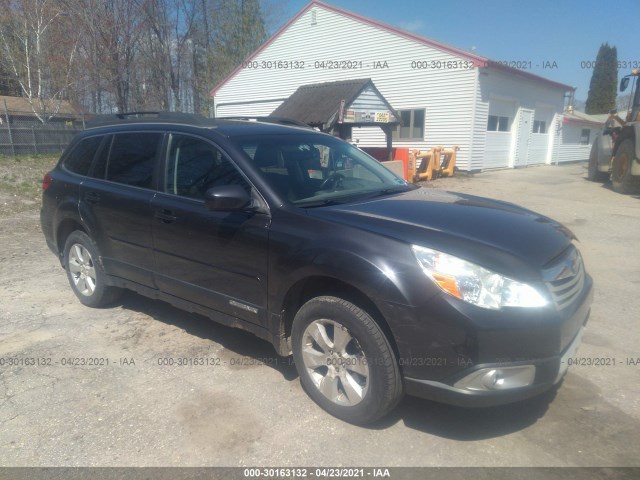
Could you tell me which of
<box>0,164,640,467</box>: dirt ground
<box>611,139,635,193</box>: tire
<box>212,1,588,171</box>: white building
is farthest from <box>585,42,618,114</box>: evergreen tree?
<box>0,164,640,467</box>: dirt ground

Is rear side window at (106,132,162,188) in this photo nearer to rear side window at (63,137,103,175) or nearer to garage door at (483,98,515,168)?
rear side window at (63,137,103,175)

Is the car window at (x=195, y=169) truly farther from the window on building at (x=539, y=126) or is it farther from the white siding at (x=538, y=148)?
the window on building at (x=539, y=126)

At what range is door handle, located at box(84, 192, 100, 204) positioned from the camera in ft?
14.6

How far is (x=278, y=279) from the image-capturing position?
3.12 meters

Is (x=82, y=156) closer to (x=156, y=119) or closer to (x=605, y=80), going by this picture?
(x=156, y=119)

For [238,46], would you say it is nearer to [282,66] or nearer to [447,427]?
[282,66]

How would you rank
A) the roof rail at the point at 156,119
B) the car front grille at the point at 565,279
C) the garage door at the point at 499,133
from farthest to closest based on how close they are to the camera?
the garage door at the point at 499,133, the roof rail at the point at 156,119, the car front grille at the point at 565,279

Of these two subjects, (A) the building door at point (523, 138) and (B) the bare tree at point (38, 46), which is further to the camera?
(B) the bare tree at point (38, 46)

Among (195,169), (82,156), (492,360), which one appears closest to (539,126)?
(82,156)

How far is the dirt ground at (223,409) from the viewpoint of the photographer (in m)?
2.70

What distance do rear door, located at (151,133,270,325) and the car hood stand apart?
0.57 meters

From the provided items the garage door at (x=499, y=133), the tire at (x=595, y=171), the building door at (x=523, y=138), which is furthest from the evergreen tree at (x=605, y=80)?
the tire at (x=595, y=171)

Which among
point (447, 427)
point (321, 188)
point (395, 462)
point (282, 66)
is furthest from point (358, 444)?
point (282, 66)

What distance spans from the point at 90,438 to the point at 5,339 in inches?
77.3
